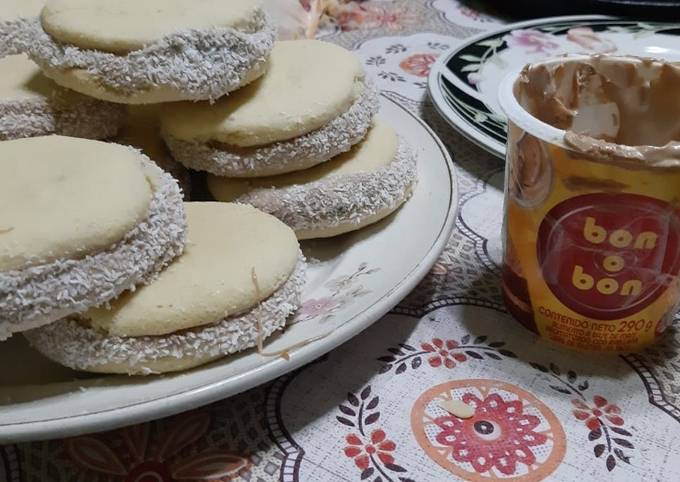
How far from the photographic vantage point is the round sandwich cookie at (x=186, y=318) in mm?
506

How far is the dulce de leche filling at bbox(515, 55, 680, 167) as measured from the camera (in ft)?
2.10

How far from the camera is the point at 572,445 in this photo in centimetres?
54

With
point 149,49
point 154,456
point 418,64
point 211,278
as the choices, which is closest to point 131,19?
point 149,49

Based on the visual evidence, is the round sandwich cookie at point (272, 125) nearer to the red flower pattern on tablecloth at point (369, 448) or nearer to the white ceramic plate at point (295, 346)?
the white ceramic plate at point (295, 346)

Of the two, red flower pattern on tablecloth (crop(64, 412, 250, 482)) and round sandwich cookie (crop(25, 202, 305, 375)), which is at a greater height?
round sandwich cookie (crop(25, 202, 305, 375))

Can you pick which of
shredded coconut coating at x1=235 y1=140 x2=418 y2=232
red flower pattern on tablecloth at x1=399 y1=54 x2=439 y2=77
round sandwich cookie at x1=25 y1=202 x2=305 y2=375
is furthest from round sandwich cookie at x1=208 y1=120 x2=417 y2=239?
red flower pattern on tablecloth at x1=399 y1=54 x2=439 y2=77

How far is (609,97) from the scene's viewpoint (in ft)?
2.18

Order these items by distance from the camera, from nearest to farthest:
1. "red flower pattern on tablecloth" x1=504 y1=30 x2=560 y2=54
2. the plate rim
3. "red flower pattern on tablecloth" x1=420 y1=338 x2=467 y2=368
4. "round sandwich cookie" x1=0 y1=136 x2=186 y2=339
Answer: "round sandwich cookie" x1=0 y1=136 x2=186 y2=339, "red flower pattern on tablecloth" x1=420 y1=338 x2=467 y2=368, the plate rim, "red flower pattern on tablecloth" x1=504 y1=30 x2=560 y2=54

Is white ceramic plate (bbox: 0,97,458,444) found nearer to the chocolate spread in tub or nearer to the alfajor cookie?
the chocolate spread in tub

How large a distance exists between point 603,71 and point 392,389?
1.15 feet

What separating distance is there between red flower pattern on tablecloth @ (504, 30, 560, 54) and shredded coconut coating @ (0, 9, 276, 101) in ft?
2.14

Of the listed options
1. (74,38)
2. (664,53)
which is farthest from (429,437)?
(664,53)

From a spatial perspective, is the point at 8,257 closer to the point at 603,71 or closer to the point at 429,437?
the point at 429,437

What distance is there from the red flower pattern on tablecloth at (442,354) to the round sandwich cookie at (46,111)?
381mm
